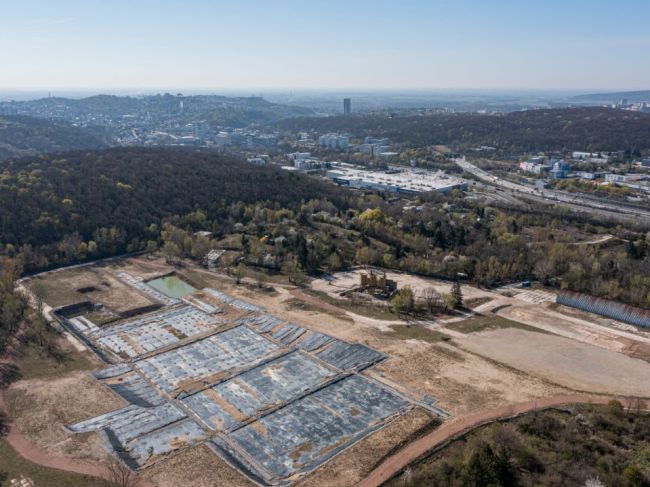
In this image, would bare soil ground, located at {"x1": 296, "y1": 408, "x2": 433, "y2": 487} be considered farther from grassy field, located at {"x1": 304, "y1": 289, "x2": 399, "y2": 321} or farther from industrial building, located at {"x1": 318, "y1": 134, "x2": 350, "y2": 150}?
industrial building, located at {"x1": 318, "y1": 134, "x2": 350, "y2": 150}

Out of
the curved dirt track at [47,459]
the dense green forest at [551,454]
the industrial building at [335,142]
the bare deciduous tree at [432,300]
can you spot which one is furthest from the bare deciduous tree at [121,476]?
the industrial building at [335,142]

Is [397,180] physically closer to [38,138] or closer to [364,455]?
[364,455]

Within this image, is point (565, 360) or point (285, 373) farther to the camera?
point (565, 360)

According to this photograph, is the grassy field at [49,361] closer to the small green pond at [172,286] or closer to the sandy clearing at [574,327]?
the small green pond at [172,286]

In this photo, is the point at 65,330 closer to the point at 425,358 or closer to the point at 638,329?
the point at 425,358

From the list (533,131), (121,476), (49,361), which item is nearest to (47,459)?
(121,476)

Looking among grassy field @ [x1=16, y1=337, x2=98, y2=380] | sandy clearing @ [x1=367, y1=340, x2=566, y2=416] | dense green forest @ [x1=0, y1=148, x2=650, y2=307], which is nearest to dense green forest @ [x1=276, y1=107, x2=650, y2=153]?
dense green forest @ [x1=0, y1=148, x2=650, y2=307]
